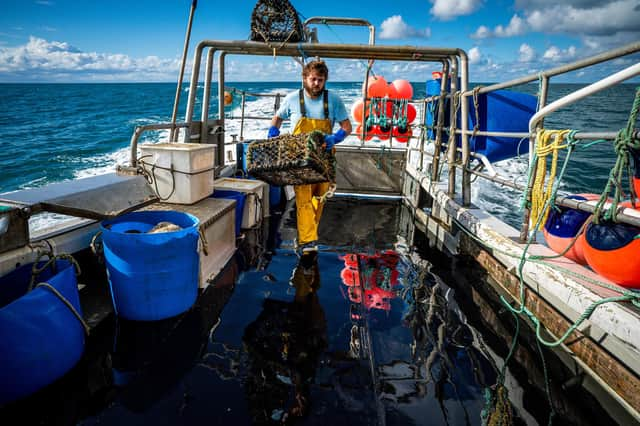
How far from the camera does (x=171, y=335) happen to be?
2566 millimetres

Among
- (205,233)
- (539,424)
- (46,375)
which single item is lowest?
(539,424)

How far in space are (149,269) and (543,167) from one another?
9.98 ft

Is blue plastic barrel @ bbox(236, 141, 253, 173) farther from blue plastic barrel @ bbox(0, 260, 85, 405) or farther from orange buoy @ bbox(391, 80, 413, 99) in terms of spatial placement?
blue plastic barrel @ bbox(0, 260, 85, 405)

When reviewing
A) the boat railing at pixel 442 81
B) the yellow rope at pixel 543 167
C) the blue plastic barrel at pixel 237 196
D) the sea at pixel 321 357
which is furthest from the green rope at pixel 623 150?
the blue plastic barrel at pixel 237 196

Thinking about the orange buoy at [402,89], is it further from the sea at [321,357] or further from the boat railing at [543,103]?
the sea at [321,357]

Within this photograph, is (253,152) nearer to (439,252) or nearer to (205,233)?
(205,233)

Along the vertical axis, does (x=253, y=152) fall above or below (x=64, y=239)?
above

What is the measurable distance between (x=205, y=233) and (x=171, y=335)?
0.96 meters

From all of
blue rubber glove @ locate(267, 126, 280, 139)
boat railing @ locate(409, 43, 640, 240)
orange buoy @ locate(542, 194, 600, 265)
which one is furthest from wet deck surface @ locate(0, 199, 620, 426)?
blue rubber glove @ locate(267, 126, 280, 139)

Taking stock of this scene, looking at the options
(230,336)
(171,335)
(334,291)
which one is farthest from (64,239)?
(334,291)

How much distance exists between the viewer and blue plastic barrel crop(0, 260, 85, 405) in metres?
1.80

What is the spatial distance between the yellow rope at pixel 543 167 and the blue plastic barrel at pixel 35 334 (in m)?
3.25

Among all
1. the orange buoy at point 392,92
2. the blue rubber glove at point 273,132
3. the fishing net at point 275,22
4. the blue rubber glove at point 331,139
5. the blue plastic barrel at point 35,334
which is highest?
the fishing net at point 275,22

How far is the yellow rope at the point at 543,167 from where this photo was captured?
2.66m
